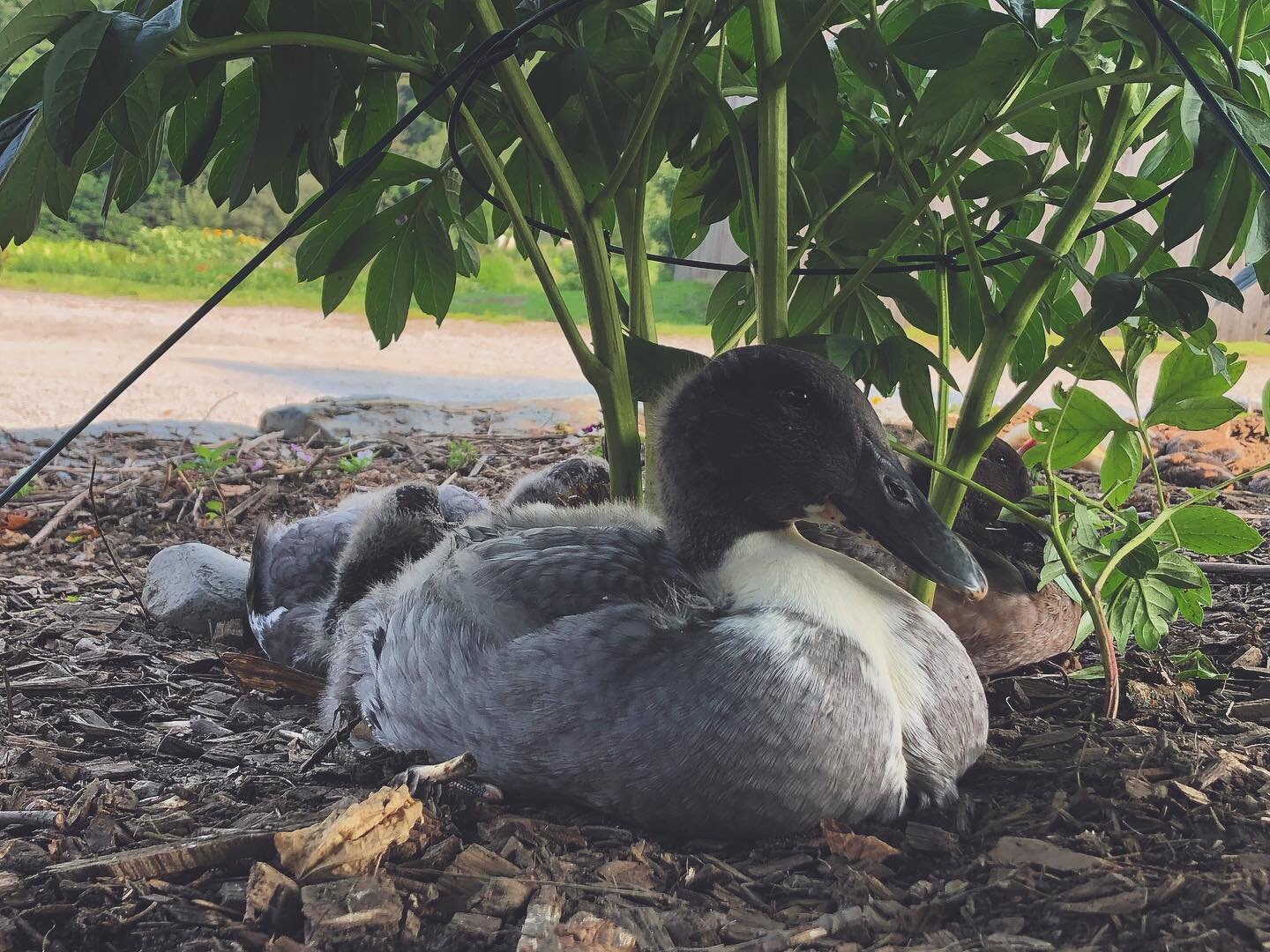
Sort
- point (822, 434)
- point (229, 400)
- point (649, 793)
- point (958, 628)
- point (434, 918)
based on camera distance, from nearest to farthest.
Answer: point (434, 918) < point (649, 793) < point (822, 434) < point (958, 628) < point (229, 400)

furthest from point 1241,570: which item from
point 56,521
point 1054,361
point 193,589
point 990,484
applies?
point 56,521

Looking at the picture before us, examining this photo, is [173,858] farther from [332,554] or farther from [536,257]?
[332,554]

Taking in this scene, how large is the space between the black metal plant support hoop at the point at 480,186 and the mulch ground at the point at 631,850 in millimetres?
483

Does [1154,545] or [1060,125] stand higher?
[1060,125]

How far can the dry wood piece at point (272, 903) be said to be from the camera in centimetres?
121

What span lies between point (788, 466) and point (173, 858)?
34.6 inches

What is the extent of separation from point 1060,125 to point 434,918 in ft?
4.75

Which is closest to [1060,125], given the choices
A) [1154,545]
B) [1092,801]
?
[1154,545]

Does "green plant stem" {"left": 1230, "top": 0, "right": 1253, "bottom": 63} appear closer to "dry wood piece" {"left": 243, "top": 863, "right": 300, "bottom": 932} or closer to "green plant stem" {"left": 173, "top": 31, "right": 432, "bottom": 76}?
"green plant stem" {"left": 173, "top": 31, "right": 432, "bottom": 76}

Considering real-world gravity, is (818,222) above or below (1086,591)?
above

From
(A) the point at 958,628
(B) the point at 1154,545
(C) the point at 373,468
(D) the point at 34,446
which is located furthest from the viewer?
(D) the point at 34,446

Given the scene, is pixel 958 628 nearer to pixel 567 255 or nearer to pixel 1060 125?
pixel 1060 125

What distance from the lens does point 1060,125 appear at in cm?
180

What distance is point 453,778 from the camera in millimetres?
1467
